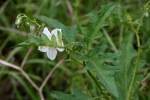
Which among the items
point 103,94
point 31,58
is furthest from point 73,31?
point 31,58

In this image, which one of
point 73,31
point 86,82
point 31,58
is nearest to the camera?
point 73,31

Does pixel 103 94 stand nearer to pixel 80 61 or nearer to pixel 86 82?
pixel 80 61

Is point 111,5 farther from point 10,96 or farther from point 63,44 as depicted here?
point 10,96

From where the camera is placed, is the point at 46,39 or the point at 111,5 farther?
the point at 111,5

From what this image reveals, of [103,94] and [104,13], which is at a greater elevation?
[104,13]

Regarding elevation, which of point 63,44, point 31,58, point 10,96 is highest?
point 63,44

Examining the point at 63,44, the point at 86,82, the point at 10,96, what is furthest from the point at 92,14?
the point at 10,96

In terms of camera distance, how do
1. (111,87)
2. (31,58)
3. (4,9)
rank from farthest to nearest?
1. (4,9)
2. (31,58)
3. (111,87)
